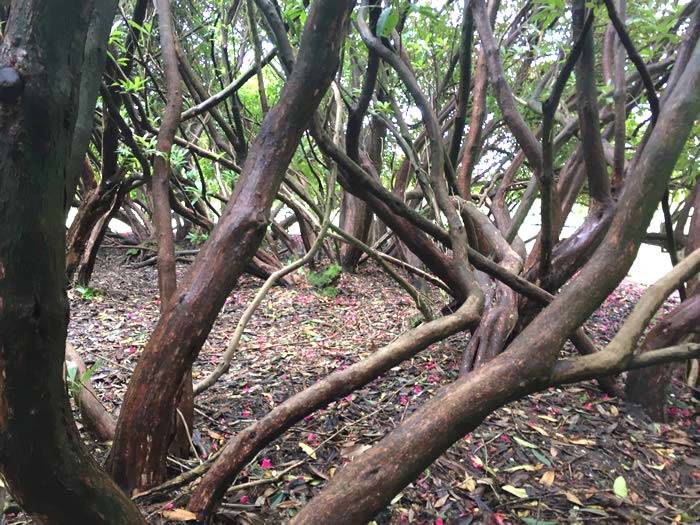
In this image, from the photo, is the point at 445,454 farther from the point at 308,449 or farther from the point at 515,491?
the point at 308,449

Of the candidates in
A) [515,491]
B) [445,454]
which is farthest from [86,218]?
[515,491]

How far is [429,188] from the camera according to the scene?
3.20m

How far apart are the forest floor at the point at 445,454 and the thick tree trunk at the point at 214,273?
0.67 feet

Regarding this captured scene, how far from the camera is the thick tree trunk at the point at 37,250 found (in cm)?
69

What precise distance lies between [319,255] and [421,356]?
3.18 m

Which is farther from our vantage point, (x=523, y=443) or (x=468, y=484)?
(x=523, y=443)

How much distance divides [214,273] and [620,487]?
1.97m

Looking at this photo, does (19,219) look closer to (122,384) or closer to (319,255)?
(122,384)

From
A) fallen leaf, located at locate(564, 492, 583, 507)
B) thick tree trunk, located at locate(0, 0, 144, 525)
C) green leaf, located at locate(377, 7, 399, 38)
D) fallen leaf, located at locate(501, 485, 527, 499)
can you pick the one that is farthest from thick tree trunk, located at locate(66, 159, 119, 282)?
fallen leaf, located at locate(564, 492, 583, 507)

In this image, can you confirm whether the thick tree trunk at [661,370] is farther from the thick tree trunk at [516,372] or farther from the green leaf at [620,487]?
the thick tree trunk at [516,372]

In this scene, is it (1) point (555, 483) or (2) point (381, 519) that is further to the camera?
(1) point (555, 483)

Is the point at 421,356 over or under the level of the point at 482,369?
under

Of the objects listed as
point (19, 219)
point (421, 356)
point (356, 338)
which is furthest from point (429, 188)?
point (19, 219)

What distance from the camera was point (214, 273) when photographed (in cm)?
152
